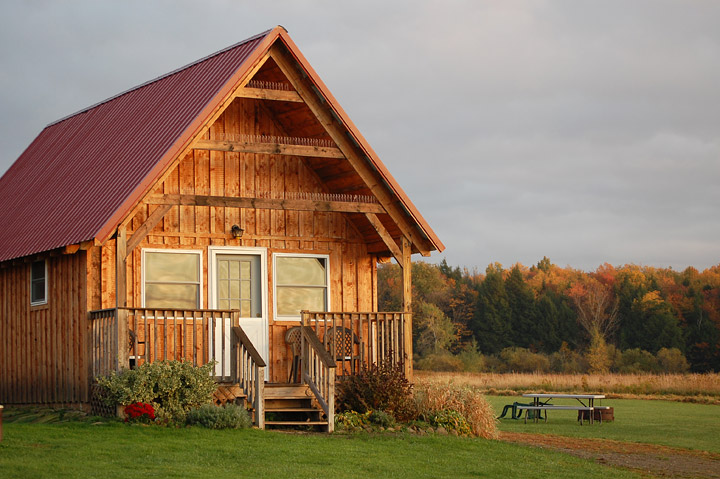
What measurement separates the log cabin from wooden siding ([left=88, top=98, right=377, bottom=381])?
28 millimetres

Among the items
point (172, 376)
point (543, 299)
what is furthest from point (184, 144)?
point (543, 299)

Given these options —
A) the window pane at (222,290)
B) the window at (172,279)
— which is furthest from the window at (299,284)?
the window at (172,279)

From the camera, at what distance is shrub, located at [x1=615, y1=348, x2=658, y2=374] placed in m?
71.9

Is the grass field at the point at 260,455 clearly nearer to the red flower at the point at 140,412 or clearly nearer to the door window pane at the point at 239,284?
the red flower at the point at 140,412

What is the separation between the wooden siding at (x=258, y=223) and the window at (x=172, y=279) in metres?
0.14

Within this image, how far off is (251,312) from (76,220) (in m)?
3.86

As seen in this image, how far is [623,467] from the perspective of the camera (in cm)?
1542

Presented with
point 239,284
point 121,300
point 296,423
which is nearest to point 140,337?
point 121,300

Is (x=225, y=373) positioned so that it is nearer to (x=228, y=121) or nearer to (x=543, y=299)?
(x=228, y=121)

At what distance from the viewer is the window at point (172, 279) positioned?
18.1m

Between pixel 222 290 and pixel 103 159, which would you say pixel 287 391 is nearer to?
pixel 222 290

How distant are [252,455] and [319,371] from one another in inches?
138

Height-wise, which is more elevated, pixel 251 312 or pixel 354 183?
pixel 354 183

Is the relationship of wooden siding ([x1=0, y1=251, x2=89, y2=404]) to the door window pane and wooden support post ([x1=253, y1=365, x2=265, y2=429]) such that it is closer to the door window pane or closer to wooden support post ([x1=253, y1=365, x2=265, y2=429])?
the door window pane
